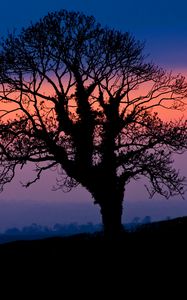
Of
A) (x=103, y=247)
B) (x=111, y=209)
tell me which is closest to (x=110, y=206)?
(x=111, y=209)

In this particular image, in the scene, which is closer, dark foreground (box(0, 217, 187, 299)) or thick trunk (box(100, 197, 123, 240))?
dark foreground (box(0, 217, 187, 299))

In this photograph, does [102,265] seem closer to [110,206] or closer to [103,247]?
[103,247]

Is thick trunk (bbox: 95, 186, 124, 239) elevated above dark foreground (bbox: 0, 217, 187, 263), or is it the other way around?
thick trunk (bbox: 95, 186, 124, 239)

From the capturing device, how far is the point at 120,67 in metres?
39.5

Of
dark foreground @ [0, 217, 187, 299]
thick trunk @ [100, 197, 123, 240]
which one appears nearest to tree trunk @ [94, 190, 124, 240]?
thick trunk @ [100, 197, 123, 240]

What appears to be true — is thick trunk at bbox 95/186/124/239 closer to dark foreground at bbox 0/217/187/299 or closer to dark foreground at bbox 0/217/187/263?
dark foreground at bbox 0/217/187/263

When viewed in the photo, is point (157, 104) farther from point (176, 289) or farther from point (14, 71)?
point (176, 289)

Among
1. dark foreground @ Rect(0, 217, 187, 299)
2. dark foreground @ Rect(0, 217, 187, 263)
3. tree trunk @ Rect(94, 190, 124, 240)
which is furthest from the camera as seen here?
tree trunk @ Rect(94, 190, 124, 240)

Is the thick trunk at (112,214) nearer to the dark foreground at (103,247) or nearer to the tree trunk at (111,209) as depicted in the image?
the tree trunk at (111,209)

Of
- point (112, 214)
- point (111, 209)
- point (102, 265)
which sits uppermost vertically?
point (111, 209)

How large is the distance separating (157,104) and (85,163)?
704 cm

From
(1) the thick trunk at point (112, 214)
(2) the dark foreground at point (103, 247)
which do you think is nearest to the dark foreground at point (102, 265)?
(2) the dark foreground at point (103, 247)

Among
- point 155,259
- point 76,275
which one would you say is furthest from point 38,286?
point 155,259

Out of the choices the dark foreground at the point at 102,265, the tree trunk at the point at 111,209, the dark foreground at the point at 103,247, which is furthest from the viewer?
the tree trunk at the point at 111,209
